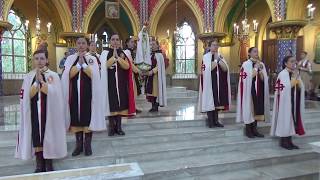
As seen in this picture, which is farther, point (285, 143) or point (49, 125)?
point (285, 143)

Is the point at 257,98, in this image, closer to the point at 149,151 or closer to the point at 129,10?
the point at 149,151

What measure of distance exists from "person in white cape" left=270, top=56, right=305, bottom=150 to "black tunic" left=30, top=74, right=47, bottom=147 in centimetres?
366

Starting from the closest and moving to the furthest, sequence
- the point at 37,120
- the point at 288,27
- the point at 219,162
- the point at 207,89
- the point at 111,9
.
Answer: the point at 37,120, the point at 219,162, the point at 207,89, the point at 288,27, the point at 111,9

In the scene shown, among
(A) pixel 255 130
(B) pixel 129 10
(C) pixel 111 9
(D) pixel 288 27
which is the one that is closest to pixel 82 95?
(A) pixel 255 130

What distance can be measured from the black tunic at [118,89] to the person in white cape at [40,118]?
1.21 meters

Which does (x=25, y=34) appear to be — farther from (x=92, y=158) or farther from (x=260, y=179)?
(x=260, y=179)

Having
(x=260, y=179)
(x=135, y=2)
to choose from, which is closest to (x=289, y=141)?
(x=260, y=179)

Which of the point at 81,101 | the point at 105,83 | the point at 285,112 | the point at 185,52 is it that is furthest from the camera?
the point at 185,52

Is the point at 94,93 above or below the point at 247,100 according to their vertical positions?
above

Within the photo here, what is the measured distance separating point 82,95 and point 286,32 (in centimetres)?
837

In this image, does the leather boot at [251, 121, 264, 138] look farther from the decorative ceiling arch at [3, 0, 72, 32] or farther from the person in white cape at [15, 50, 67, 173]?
the decorative ceiling arch at [3, 0, 72, 32]

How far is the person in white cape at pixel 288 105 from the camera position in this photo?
5438mm

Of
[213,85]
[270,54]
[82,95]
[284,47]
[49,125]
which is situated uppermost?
[270,54]

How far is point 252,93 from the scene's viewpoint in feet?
19.1
